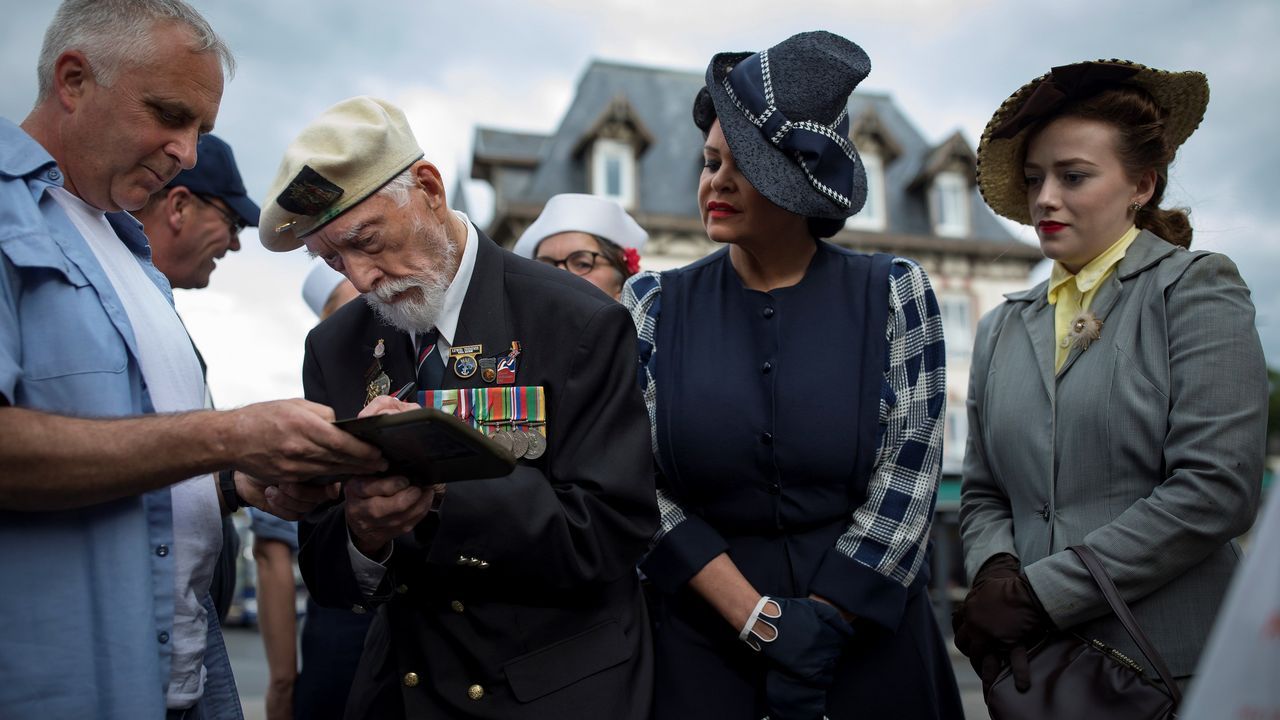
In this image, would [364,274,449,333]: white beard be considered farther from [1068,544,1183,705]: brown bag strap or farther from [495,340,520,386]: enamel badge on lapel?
[1068,544,1183,705]: brown bag strap

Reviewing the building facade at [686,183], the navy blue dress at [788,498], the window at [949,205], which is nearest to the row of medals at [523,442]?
the navy blue dress at [788,498]

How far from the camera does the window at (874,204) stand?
2472 cm

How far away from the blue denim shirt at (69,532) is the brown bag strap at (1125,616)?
6.87 feet

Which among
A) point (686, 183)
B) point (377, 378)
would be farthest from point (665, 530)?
point (686, 183)

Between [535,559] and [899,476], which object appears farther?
[899,476]

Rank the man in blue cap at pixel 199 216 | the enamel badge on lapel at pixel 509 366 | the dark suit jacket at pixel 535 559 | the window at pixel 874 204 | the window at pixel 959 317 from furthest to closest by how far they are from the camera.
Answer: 1. the window at pixel 874 204
2. the window at pixel 959 317
3. the man in blue cap at pixel 199 216
4. the enamel badge on lapel at pixel 509 366
5. the dark suit jacket at pixel 535 559

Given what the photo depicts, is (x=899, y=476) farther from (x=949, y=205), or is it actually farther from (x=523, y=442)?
(x=949, y=205)

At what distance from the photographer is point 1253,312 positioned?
8.02 feet

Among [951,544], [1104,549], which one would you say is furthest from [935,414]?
[951,544]

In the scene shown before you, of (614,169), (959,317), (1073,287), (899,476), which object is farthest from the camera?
(959,317)

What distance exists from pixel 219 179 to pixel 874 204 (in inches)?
887

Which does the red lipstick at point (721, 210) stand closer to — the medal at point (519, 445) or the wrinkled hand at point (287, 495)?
the medal at point (519, 445)

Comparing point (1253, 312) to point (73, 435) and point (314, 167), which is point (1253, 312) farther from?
point (73, 435)

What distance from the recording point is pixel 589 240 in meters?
4.90
